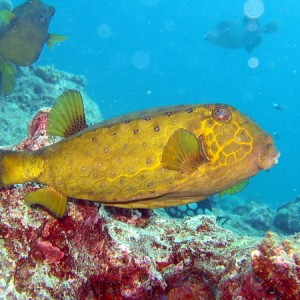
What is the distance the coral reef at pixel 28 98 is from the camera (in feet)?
30.8

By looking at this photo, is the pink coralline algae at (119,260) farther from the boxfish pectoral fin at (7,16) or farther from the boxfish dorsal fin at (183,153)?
the boxfish pectoral fin at (7,16)

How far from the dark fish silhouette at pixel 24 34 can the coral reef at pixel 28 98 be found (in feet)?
7.60

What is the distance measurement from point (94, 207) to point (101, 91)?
8319cm

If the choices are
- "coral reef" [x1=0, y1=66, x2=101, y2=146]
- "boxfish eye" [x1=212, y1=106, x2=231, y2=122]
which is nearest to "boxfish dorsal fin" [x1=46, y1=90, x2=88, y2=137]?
"boxfish eye" [x1=212, y1=106, x2=231, y2=122]

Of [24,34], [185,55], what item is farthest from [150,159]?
[185,55]

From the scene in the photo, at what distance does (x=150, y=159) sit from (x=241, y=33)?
30.2 meters

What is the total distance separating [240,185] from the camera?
2531 millimetres

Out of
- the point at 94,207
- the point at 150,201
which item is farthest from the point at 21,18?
the point at 150,201

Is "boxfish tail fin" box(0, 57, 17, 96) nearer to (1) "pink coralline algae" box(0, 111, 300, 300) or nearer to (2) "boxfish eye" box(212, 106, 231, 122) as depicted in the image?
(1) "pink coralline algae" box(0, 111, 300, 300)

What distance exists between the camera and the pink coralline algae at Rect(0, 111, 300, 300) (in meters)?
2.05

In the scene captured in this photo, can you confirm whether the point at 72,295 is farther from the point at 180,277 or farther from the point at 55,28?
the point at 55,28

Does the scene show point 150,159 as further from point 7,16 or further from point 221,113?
point 7,16

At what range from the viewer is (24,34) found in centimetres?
612

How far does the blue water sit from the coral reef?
9763cm
